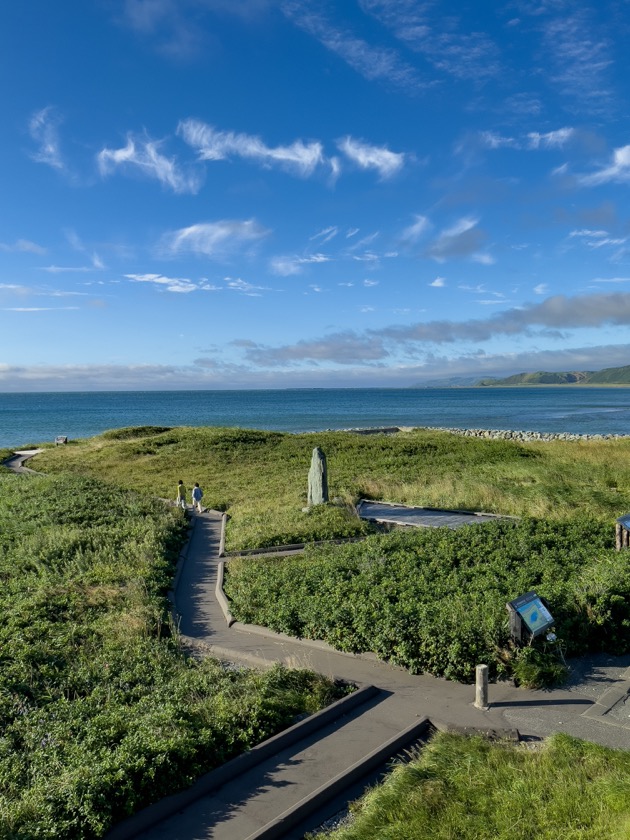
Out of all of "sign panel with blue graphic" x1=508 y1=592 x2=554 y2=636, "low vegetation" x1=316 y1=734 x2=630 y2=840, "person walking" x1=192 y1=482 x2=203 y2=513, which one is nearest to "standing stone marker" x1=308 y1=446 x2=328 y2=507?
"person walking" x1=192 y1=482 x2=203 y2=513

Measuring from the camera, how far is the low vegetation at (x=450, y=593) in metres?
9.91

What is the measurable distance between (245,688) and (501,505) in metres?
15.1

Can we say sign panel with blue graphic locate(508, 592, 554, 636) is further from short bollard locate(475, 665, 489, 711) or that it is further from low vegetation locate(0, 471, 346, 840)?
Result: low vegetation locate(0, 471, 346, 840)

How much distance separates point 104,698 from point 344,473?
2272 cm

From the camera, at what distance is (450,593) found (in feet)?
39.7

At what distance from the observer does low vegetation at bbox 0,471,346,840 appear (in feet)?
21.5

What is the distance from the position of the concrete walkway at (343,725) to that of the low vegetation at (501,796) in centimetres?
50

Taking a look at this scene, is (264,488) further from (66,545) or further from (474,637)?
(474,637)

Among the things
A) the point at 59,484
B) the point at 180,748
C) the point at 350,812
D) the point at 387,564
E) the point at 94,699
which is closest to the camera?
the point at 350,812

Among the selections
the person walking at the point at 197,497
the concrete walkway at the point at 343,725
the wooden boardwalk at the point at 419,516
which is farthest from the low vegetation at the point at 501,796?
the person walking at the point at 197,497

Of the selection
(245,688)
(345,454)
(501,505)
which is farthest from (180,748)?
(345,454)

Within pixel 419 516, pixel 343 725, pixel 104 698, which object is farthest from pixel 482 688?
pixel 419 516

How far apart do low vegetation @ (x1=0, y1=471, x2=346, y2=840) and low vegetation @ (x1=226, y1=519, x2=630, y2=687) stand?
170 cm

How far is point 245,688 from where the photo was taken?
902 cm
